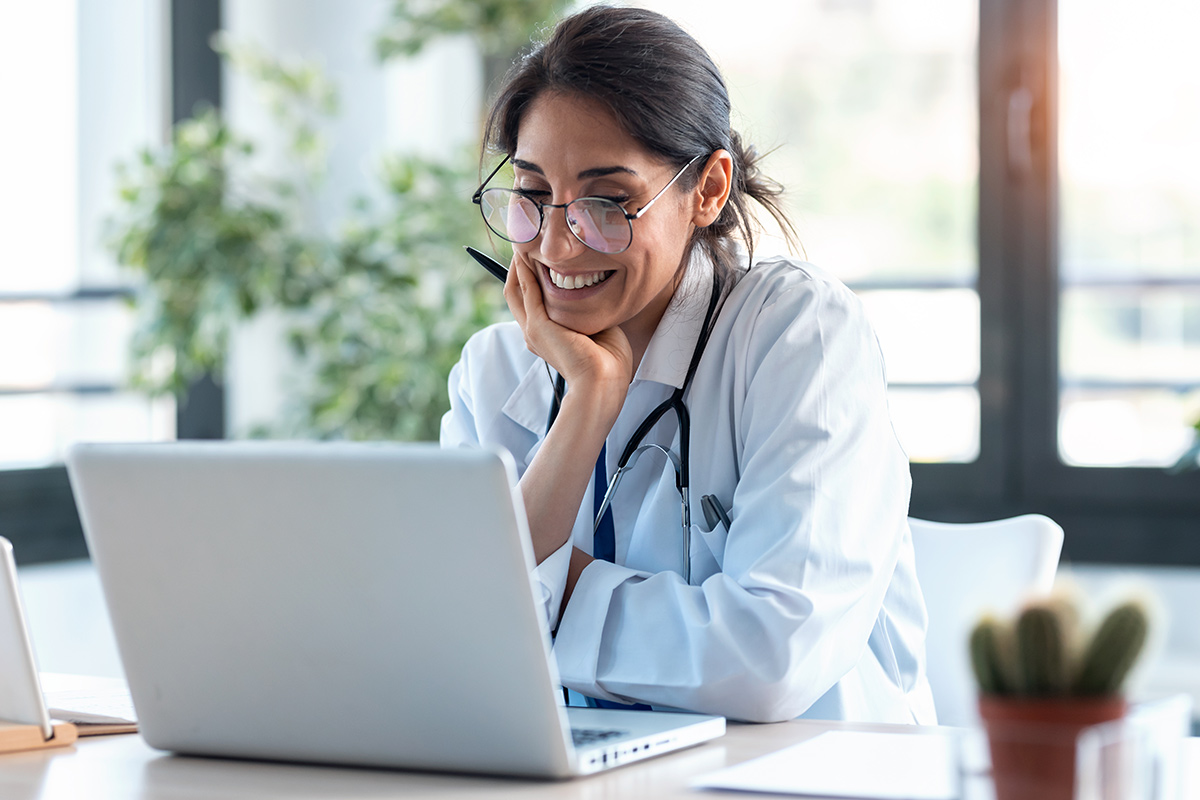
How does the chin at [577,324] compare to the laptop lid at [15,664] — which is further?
the chin at [577,324]

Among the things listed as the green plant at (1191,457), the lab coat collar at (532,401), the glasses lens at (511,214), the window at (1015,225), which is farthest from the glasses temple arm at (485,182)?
the green plant at (1191,457)

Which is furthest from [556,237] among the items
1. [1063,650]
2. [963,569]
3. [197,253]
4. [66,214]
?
[66,214]

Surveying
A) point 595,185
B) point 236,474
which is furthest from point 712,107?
point 236,474

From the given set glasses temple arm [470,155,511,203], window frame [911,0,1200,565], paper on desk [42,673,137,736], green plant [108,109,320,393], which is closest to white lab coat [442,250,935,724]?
glasses temple arm [470,155,511,203]

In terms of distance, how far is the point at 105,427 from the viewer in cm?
315

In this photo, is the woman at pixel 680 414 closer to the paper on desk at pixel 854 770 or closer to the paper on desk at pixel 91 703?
the paper on desk at pixel 854 770

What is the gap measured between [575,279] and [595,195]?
0.14 m

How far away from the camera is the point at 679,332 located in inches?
60.2

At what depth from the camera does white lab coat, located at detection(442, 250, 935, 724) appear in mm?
1176

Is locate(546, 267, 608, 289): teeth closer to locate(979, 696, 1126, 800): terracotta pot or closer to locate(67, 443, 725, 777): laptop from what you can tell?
locate(67, 443, 725, 777): laptop

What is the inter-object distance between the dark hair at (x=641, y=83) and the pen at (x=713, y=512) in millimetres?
288

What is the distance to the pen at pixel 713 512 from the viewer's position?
1.40 meters

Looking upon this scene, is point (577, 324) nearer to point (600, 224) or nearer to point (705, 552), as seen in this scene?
point (600, 224)

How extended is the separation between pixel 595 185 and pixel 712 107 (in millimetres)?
185
